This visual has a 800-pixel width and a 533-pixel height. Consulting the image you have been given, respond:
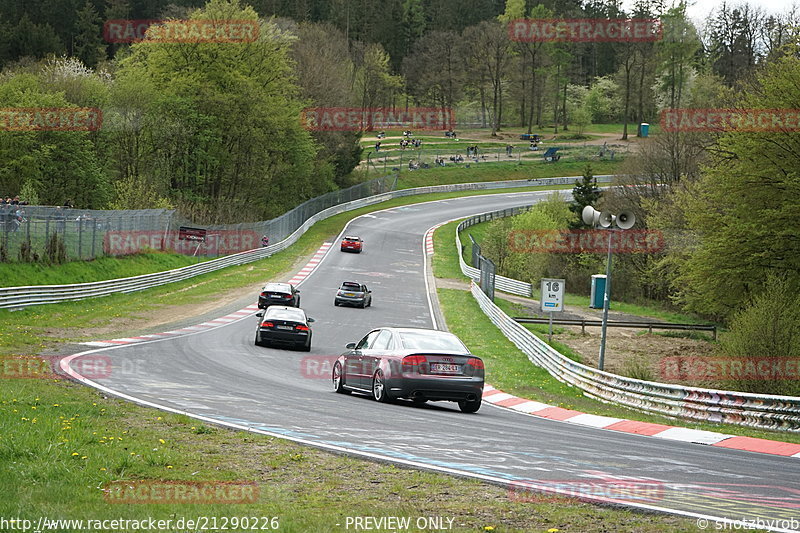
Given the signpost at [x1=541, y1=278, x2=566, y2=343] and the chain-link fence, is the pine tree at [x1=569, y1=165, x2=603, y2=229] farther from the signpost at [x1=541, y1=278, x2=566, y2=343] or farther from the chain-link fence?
the signpost at [x1=541, y1=278, x2=566, y2=343]

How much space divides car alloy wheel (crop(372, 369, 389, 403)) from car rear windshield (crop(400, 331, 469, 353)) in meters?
0.74

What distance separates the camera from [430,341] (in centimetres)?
1535

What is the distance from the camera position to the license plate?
14.7 m

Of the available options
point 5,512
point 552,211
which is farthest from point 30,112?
point 5,512

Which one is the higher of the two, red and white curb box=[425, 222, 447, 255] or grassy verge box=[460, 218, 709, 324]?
red and white curb box=[425, 222, 447, 255]

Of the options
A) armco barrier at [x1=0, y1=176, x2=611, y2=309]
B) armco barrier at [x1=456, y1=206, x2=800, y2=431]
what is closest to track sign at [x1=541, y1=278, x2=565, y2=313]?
armco barrier at [x1=456, y1=206, x2=800, y2=431]

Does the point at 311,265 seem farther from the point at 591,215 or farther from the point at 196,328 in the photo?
the point at 591,215

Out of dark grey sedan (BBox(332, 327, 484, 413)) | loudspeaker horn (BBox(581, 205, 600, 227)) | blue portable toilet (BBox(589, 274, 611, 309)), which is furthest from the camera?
blue portable toilet (BBox(589, 274, 611, 309))

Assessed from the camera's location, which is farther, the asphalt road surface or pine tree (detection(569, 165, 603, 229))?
pine tree (detection(569, 165, 603, 229))

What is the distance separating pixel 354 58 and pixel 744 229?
378 feet

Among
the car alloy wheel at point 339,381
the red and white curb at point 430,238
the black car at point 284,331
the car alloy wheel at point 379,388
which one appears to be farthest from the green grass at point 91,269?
the car alloy wheel at point 379,388

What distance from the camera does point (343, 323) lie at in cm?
3500

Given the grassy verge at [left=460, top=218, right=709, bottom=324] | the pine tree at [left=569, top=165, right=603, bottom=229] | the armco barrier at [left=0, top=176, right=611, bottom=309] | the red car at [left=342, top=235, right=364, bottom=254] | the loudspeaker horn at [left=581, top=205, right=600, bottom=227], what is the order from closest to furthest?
the loudspeaker horn at [left=581, top=205, right=600, bottom=227] → the armco barrier at [left=0, top=176, right=611, bottom=309] → the grassy verge at [left=460, top=218, right=709, bottom=324] → the red car at [left=342, top=235, right=364, bottom=254] → the pine tree at [left=569, top=165, right=603, bottom=229]

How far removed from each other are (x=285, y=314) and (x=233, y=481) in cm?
1812
